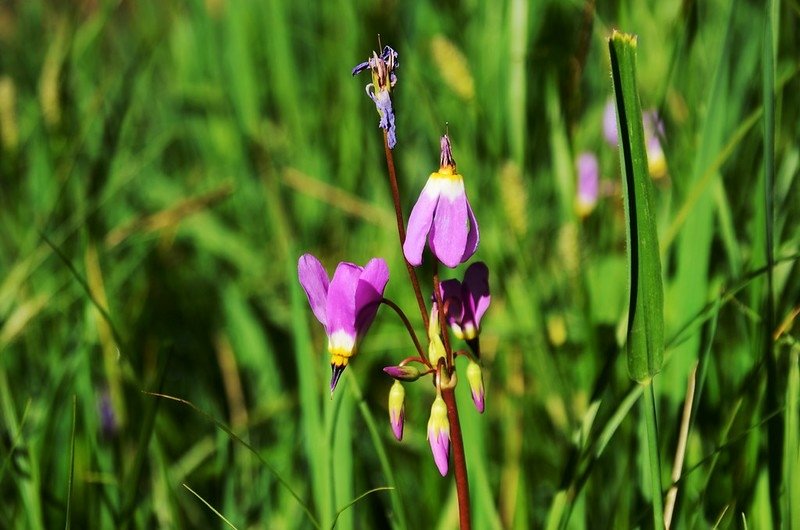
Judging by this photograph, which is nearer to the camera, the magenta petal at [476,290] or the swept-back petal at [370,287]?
the swept-back petal at [370,287]

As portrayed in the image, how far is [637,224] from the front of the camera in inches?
29.1

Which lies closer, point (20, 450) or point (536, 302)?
point (20, 450)

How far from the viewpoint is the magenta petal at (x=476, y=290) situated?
899 millimetres

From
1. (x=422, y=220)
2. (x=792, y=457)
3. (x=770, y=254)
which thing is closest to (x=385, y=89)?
(x=422, y=220)

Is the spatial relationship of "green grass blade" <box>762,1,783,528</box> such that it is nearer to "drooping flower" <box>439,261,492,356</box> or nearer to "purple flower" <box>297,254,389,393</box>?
"drooping flower" <box>439,261,492,356</box>

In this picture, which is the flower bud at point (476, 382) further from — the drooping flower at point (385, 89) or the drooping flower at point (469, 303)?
the drooping flower at point (385, 89)

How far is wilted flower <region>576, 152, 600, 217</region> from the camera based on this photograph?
6.30 ft

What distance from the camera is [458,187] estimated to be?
0.79 metres

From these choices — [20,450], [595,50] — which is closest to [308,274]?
[20,450]

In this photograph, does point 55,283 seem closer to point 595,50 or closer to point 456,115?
point 456,115

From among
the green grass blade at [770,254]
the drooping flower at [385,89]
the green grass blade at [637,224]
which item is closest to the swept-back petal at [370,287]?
the drooping flower at [385,89]

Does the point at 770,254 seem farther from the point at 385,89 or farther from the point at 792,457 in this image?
the point at 385,89

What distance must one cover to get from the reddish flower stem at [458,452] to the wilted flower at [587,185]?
1.07 m

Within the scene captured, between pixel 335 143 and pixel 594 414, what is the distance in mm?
1692
